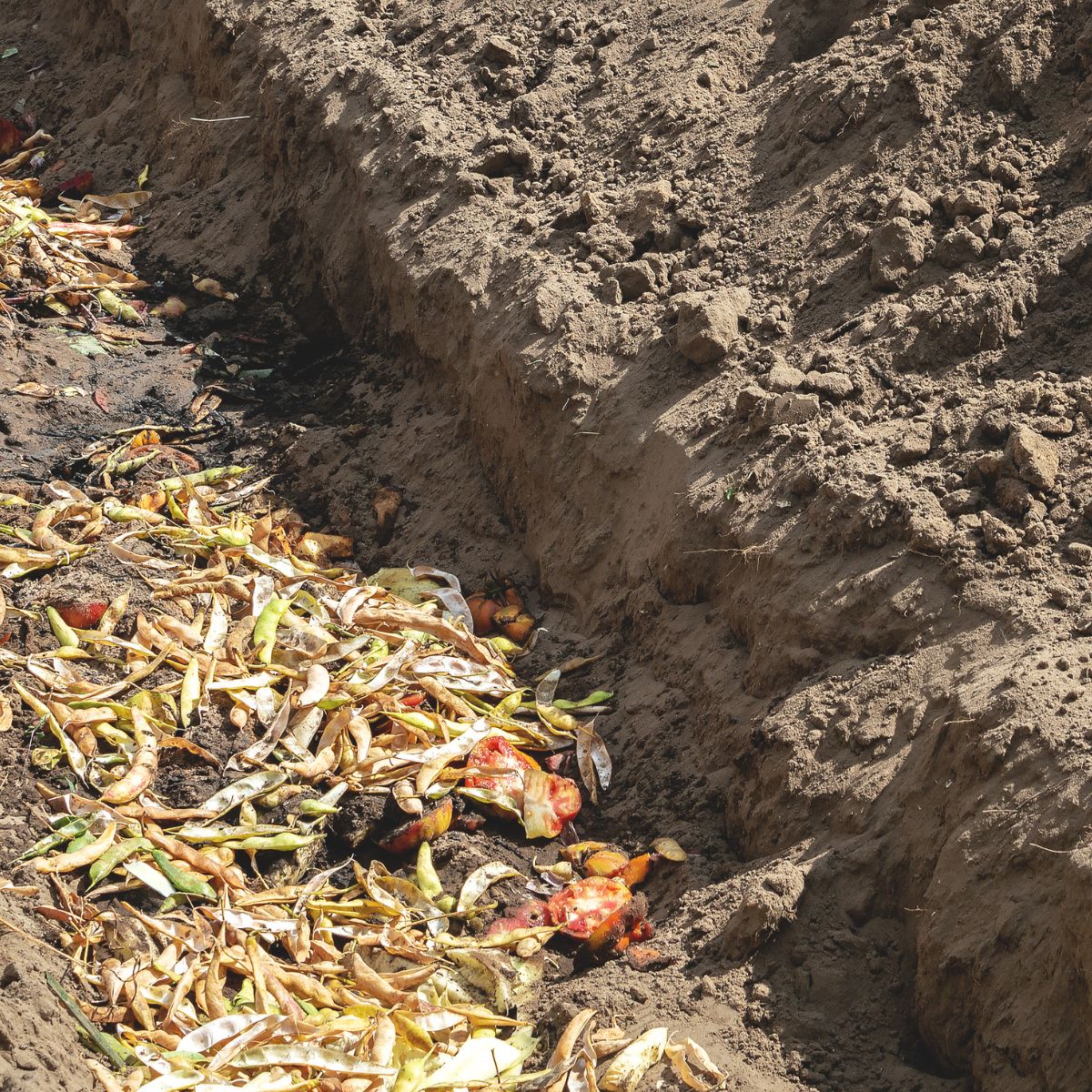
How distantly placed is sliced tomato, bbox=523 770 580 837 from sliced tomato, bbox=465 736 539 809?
0.11 ft

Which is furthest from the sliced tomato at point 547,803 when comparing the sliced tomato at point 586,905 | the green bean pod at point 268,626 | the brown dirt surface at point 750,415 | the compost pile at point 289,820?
the green bean pod at point 268,626

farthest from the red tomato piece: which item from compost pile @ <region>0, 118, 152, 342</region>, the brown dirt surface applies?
compost pile @ <region>0, 118, 152, 342</region>

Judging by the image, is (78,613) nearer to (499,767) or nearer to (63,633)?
(63,633)

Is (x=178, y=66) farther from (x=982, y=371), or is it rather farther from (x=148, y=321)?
(x=982, y=371)

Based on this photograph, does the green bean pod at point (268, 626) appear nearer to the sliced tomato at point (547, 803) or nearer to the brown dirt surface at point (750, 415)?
the brown dirt surface at point (750, 415)

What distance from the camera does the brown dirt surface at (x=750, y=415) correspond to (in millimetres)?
3062

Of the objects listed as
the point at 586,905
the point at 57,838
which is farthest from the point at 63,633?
the point at 586,905

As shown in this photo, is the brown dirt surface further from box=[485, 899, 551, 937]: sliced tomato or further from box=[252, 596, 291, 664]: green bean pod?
box=[252, 596, 291, 664]: green bean pod

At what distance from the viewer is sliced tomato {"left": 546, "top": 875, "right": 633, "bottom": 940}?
11.5 ft

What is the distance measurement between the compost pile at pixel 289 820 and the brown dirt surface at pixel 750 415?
8.5 inches

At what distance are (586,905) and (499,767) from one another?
1.87 ft

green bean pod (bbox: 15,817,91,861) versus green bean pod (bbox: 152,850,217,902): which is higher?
green bean pod (bbox: 15,817,91,861)

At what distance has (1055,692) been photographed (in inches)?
120

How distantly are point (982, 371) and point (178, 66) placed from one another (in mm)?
5645
